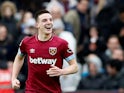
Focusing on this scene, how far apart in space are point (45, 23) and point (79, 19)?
19.5 feet

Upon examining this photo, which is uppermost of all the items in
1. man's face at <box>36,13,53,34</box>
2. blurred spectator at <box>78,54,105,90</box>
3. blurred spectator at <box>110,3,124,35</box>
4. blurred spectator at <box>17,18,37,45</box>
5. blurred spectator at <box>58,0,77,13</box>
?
man's face at <box>36,13,53,34</box>

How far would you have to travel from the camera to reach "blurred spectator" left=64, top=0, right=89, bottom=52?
46.9 feet

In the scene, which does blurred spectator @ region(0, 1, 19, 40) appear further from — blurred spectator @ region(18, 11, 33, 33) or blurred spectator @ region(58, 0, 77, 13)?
blurred spectator @ region(58, 0, 77, 13)

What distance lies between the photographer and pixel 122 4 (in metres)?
15.2

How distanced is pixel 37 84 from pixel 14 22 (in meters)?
5.58

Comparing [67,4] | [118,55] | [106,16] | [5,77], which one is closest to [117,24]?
[106,16]

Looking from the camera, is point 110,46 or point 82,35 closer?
point 110,46

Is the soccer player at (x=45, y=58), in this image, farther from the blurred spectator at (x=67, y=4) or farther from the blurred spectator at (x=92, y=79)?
the blurred spectator at (x=67, y=4)

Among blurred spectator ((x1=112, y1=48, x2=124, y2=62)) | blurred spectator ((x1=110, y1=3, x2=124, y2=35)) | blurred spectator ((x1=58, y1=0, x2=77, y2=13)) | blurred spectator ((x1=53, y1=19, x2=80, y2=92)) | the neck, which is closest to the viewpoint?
the neck

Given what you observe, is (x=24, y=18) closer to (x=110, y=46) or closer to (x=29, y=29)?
(x=29, y=29)

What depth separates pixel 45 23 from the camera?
342 inches

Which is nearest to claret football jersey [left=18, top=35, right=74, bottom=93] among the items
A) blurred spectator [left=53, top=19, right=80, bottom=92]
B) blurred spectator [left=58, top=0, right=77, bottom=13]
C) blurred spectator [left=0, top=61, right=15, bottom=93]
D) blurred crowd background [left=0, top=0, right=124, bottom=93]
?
blurred crowd background [left=0, top=0, right=124, bottom=93]

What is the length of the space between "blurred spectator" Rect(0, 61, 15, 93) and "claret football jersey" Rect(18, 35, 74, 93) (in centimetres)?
290

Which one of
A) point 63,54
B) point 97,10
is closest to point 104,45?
point 97,10
